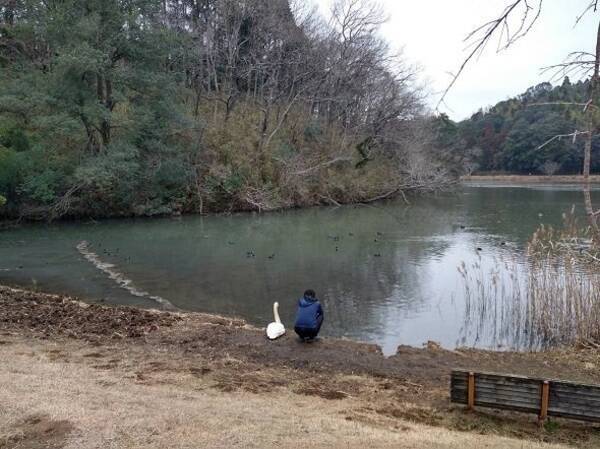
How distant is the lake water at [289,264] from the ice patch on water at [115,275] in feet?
0.14

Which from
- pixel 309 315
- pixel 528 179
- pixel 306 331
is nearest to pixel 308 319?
pixel 309 315

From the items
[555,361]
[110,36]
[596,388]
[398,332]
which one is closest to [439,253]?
[398,332]

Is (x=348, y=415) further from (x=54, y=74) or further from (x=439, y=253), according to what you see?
(x=54, y=74)

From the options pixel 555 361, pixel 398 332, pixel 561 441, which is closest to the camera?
pixel 561 441

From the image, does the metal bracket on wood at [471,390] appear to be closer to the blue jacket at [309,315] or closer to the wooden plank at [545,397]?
the wooden plank at [545,397]

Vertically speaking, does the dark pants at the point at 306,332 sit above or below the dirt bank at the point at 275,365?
above

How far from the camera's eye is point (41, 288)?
15.5 meters

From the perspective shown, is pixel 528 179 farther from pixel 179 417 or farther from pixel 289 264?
pixel 179 417

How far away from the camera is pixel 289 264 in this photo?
765 inches

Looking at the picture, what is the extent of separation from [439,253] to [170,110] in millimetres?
19139

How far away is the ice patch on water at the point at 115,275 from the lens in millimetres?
14542

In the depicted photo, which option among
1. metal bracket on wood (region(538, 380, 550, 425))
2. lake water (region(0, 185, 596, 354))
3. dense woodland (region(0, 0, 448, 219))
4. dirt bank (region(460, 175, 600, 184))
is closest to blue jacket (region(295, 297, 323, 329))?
lake water (region(0, 185, 596, 354))

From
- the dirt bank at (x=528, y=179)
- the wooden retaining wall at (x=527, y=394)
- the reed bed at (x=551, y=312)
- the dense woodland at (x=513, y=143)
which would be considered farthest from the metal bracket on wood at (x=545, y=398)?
the dirt bank at (x=528, y=179)

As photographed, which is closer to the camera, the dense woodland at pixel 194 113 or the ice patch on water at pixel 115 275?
the ice patch on water at pixel 115 275
